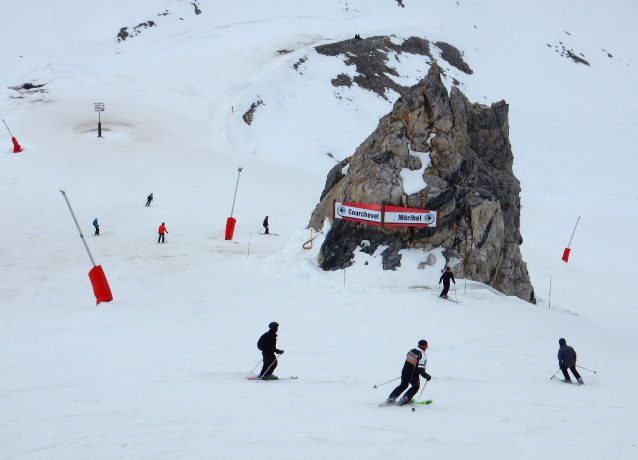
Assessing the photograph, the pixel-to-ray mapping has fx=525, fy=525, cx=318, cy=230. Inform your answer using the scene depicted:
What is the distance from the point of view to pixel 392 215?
58.5 ft

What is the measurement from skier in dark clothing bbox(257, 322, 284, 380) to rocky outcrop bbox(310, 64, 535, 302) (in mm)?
8554

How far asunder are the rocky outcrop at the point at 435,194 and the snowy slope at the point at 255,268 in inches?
47.0

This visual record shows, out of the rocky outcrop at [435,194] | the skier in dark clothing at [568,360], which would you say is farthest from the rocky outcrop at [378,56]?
the skier in dark clothing at [568,360]

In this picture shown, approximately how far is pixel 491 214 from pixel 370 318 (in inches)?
264

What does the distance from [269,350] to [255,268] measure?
10.4 meters

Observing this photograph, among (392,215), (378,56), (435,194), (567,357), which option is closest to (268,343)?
(567,357)

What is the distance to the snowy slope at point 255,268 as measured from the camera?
26.0 feet

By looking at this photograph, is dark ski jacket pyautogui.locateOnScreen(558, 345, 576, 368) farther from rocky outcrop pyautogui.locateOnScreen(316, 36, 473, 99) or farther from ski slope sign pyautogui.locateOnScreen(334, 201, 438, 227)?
rocky outcrop pyautogui.locateOnScreen(316, 36, 473, 99)

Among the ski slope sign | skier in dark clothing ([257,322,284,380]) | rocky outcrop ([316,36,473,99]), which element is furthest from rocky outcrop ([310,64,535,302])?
rocky outcrop ([316,36,473,99])

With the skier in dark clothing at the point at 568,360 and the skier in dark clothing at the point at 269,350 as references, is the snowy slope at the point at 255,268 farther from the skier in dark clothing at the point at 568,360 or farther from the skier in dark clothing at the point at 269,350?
the skier in dark clothing at the point at 568,360

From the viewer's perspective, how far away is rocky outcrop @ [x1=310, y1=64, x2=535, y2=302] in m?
18.1

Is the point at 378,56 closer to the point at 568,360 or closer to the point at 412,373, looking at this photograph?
the point at 568,360

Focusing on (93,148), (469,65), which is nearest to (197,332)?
(93,148)

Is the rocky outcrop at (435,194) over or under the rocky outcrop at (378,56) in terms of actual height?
under
